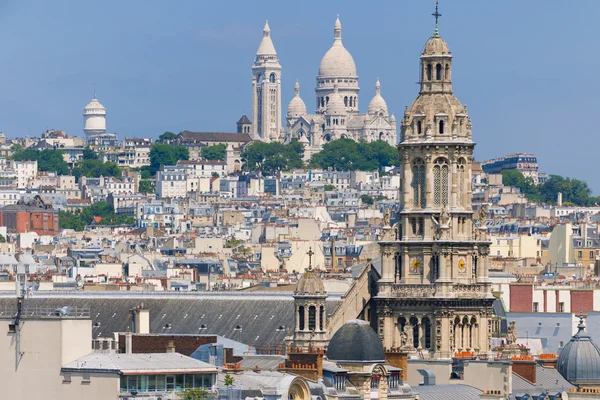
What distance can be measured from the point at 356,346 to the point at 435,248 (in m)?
19.4

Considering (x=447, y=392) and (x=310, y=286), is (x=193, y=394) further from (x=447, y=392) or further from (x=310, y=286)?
(x=310, y=286)

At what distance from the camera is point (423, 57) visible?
7188cm

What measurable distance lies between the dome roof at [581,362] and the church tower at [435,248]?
9469 millimetres

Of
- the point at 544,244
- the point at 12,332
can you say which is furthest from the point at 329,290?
the point at 544,244

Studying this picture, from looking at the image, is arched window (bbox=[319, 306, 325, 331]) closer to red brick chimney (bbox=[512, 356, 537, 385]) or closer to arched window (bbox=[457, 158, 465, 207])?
arched window (bbox=[457, 158, 465, 207])

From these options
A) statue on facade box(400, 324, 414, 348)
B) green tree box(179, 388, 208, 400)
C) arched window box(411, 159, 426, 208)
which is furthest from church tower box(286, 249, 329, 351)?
green tree box(179, 388, 208, 400)

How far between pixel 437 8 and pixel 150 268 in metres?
55.0

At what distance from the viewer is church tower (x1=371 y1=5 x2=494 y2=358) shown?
68.1 m

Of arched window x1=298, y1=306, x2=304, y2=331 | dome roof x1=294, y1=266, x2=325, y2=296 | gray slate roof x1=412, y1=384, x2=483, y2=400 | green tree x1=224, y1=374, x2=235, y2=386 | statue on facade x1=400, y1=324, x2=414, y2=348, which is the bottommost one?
gray slate roof x1=412, y1=384, x2=483, y2=400

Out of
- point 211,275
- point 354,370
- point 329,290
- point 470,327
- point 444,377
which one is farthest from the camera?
point 211,275

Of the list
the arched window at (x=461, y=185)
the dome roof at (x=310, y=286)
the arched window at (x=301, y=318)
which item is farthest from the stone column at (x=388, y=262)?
the arched window at (x=301, y=318)

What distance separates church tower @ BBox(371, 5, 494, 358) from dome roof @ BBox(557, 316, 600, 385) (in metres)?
9.47

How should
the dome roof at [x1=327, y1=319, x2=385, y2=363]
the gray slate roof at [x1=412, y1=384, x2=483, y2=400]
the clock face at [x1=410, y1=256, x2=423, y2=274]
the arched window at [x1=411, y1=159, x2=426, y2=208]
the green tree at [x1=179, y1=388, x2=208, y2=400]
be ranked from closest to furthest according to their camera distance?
the green tree at [x1=179, y1=388, x2=208, y2=400], the dome roof at [x1=327, y1=319, x2=385, y2=363], the gray slate roof at [x1=412, y1=384, x2=483, y2=400], the clock face at [x1=410, y1=256, x2=423, y2=274], the arched window at [x1=411, y1=159, x2=426, y2=208]

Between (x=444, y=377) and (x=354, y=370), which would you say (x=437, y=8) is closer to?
(x=444, y=377)
